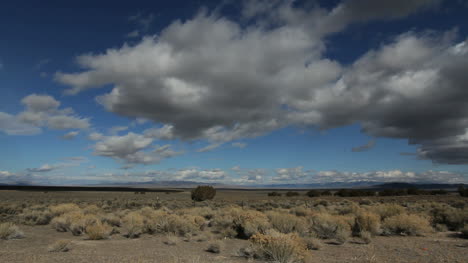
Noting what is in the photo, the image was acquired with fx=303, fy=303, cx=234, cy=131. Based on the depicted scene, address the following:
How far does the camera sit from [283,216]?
15508 mm

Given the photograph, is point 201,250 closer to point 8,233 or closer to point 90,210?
point 8,233

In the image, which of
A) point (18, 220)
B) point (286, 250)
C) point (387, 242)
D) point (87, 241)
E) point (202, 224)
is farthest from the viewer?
point (18, 220)

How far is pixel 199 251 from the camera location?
11680 millimetres

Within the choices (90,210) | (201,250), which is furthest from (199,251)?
(90,210)

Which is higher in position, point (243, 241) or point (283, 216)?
point (283, 216)

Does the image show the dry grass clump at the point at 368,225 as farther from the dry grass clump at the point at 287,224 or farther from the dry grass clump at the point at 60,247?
the dry grass clump at the point at 60,247

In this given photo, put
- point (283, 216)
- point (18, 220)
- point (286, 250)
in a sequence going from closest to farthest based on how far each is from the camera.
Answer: point (286, 250) → point (283, 216) → point (18, 220)

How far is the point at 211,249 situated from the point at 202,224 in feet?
21.1

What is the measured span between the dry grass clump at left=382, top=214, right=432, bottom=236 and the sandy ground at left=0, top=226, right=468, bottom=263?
58 centimetres

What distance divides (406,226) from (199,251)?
1005 centimetres

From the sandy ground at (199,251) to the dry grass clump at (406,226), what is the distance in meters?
0.58

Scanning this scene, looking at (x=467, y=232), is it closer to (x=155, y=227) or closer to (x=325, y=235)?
(x=325, y=235)

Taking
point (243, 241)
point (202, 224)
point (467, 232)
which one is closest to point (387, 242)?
point (467, 232)

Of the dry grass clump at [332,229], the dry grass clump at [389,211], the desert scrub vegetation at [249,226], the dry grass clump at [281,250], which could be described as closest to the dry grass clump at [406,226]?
the dry grass clump at [332,229]
